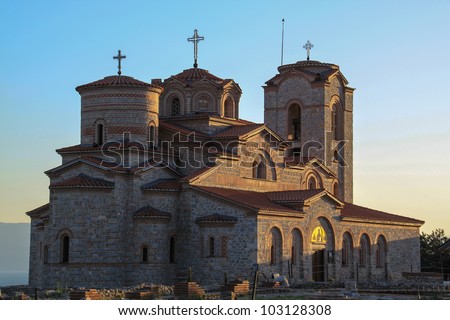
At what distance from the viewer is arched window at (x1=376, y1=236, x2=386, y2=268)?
49.5 meters

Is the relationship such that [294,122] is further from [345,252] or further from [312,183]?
[345,252]

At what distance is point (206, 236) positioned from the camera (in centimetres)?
4066

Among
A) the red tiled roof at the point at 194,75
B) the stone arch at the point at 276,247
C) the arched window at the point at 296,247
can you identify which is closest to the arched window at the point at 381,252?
the arched window at the point at 296,247

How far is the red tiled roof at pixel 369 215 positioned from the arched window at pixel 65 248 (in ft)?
47.3

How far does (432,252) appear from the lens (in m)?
60.7

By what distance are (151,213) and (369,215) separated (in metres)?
14.3

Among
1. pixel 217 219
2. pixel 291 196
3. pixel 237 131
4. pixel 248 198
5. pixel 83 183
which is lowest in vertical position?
pixel 217 219

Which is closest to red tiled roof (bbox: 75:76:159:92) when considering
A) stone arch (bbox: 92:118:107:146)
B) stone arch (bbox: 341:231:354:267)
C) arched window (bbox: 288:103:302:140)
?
stone arch (bbox: 92:118:107:146)

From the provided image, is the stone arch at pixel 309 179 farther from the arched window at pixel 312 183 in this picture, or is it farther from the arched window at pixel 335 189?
the arched window at pixel 335 189

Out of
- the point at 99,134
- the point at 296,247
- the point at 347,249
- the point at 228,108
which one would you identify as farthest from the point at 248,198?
the point at 228,108

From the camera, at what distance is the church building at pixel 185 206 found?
1544 inches

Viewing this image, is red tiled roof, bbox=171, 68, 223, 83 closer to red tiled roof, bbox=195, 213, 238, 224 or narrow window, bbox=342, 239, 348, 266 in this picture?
red tiled roof, bbox=195, 213, 238, 224

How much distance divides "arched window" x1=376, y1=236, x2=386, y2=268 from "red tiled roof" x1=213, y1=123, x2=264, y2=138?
957 cm

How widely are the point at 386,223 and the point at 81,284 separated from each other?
1885 cm
